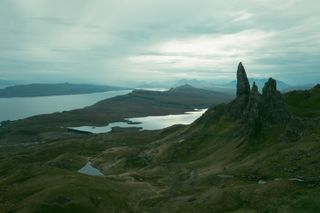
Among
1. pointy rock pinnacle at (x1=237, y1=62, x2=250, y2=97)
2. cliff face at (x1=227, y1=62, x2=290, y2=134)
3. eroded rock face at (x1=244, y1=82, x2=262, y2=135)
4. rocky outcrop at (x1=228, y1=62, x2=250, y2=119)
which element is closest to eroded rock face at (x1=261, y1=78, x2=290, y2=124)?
cliff face at (x1=227, y1=62, x2=290, y2=134)

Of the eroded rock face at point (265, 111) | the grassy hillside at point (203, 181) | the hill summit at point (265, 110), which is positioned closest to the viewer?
the grassy hillside at point (203, 181)

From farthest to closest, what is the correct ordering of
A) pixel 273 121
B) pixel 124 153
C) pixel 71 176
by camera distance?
pixel 124 153
pixel 273 121
pixel 71 176

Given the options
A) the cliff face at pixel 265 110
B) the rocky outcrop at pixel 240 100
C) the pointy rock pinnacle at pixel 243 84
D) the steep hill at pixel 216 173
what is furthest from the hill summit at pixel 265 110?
the pointy rock pinnacle at pixel 243 84

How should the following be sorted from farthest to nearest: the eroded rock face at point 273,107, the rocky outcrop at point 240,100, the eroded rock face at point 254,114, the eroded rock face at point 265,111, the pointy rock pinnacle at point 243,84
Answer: the pointy rock pinnacle at point 243,84
the rocky outcrop at point 240,100
the eroded rock face at point 273,107
the eroded rock face at point 265,111
the eroded rock face at point 254,114

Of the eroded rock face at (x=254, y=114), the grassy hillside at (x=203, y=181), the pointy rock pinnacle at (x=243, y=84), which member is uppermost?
the pointy rock pinnacle at (x=243, y=84)

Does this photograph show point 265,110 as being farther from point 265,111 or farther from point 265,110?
point 265,111

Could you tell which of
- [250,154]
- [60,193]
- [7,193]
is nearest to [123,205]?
[60,193]

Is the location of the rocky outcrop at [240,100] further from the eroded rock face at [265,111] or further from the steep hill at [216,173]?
the eroded rock face at [265,111]

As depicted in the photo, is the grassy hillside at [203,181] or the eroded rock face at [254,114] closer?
the grassy hillside at [203,181]

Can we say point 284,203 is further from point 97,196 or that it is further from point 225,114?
point 225,114

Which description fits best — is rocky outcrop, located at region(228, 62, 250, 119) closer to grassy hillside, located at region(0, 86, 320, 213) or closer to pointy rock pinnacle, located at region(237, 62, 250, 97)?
pointy rock pinnacle, located at region(237, 62, 250, 97)

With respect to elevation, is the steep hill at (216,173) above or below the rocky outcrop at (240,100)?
below
